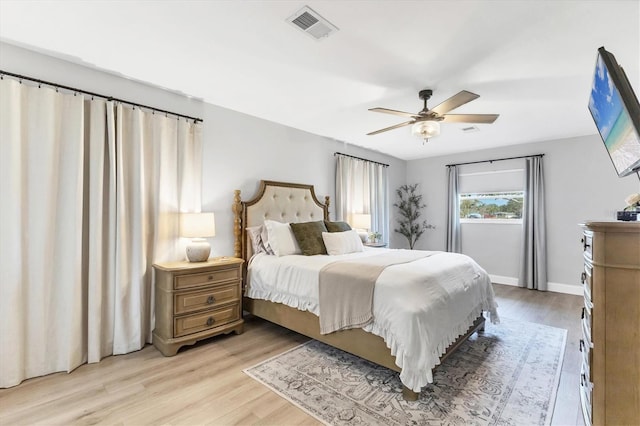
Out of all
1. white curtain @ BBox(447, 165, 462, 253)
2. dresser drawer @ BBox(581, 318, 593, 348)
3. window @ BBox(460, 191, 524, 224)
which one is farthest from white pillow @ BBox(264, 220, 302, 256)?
window @ BBox(460, 191, 524, 224)

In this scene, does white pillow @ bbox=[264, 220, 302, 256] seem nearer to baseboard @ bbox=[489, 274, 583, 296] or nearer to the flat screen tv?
the flat screen tv

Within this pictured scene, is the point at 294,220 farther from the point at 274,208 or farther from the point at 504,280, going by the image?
the point at 504,280

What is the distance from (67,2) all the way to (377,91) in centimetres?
240

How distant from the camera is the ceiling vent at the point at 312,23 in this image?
1.81m

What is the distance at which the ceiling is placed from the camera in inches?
69.9

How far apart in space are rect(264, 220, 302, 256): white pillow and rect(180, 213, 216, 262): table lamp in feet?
2.22

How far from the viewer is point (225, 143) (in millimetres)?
3447

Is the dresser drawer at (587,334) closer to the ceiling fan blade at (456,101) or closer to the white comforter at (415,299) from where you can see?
the white comforter at (415,299)

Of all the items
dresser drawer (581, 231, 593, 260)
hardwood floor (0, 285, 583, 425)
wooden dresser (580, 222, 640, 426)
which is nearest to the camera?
wooden dresser (580, 222, 640, 426)

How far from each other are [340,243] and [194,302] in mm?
1647

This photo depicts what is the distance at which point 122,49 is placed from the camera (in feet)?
7.31

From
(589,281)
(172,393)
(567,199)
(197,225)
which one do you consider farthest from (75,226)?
(567,199)

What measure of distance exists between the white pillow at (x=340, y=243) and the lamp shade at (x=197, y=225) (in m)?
1.29

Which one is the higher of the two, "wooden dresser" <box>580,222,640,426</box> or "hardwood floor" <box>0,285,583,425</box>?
"wooden dresser" <box>580,222,640,426</box>
